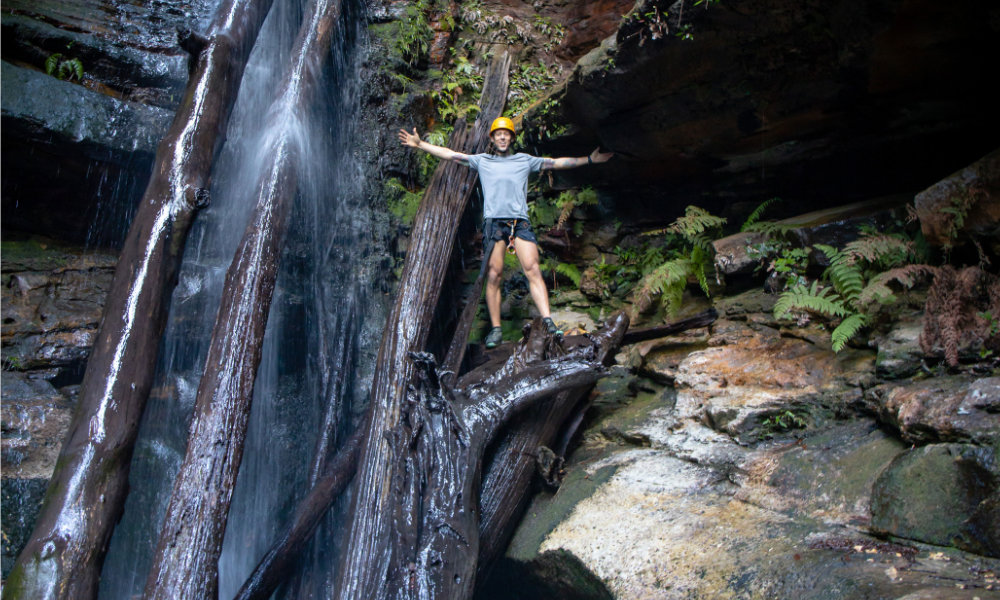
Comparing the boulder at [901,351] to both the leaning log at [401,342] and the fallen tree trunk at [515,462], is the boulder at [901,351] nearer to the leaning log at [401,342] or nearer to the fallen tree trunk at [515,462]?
the fallen tree trunk at [515,462]

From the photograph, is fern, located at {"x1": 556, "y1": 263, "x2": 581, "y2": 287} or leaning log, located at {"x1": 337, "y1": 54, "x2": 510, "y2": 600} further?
fern, located at {"x1": 556, "y1": 263, "x2": 581, "y2": 287}

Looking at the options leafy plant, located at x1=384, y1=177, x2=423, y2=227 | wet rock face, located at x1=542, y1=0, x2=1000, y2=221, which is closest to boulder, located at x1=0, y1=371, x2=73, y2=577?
leafy plant, located at x1=384, y1=177, x2=423, y2=227

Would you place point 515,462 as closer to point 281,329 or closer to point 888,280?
point 281,329

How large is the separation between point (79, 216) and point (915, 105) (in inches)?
324

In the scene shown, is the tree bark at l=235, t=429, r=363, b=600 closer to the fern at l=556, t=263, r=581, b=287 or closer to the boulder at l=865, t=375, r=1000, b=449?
the fern at l=556, t=263, r=581, b=287

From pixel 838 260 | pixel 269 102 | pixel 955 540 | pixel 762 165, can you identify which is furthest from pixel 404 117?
pixel 955 540

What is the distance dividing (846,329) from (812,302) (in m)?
0.41

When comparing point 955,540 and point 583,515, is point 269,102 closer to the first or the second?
point 583,515

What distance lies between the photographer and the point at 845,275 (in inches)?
195

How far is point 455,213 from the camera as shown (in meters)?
6.90

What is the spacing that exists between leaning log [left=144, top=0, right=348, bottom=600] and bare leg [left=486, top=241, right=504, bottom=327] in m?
2.16

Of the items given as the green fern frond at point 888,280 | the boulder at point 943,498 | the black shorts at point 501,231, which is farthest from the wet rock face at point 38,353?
the green fern frond at point 888,280

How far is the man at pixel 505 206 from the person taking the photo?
6.18 m

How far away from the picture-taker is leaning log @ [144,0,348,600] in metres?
3.97
